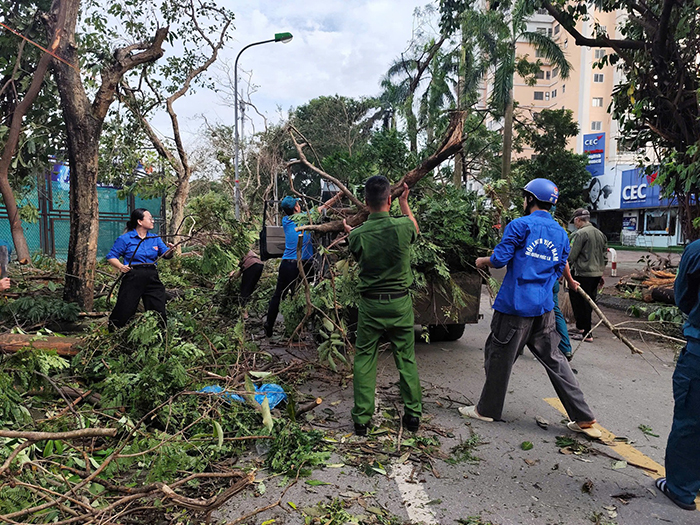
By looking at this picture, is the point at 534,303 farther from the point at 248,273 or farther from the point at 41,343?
the point at 41,343

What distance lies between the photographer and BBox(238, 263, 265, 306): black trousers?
6695 mm

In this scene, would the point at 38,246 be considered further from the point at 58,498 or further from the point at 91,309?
the point at 58,498

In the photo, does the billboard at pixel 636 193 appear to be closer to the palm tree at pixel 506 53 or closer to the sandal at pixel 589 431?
the palm tree at pixel 506 53

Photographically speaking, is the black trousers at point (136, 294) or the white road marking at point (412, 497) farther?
the black trousers at point (136, 294)

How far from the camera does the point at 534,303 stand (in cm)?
369

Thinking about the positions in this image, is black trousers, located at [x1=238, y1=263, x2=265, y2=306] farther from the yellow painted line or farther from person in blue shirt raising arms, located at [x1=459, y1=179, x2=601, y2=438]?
the yellow painted line

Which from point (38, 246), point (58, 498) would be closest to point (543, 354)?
point (58, 498)

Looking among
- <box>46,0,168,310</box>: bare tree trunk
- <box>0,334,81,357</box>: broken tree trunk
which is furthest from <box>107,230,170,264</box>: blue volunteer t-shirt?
<box>46,0,168,310</box>: bare tree trunk

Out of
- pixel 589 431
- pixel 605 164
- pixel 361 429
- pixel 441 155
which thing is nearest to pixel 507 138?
pixel 441 155

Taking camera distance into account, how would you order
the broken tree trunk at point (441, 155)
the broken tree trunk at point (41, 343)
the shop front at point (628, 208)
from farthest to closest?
the shop front at point (628, 208) < the broken tree trunk at point (441, 155) < the broken tree trunk at point (41, 343)

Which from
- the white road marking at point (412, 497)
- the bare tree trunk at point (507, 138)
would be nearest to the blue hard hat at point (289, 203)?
the white road marking at point (412, 497)

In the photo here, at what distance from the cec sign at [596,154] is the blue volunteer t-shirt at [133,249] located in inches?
1417

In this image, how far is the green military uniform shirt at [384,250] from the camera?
380 centimetres

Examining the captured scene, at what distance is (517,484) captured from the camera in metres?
3.02
